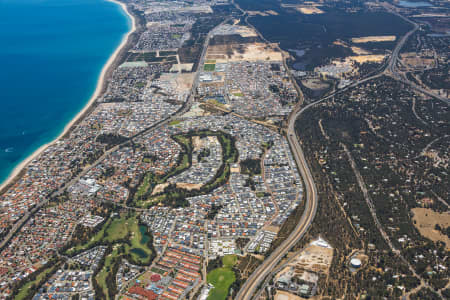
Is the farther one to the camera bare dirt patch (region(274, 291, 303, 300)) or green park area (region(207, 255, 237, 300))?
green park area (region(207, 255, 237, 300))

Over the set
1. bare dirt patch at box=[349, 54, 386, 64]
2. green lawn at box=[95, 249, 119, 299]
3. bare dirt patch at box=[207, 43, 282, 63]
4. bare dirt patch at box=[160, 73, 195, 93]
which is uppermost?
bare dirt patch at box=[207, 43, 282, 63]

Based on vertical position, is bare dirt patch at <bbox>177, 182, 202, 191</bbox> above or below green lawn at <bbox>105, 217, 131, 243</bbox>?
above

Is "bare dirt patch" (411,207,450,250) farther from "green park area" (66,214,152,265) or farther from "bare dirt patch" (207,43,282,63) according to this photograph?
"bare dirt patch" (207,43,282,63)

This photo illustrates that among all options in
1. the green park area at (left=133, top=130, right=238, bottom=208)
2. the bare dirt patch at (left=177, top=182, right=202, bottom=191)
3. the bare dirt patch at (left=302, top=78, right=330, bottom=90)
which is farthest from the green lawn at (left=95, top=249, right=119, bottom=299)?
the bare dirt patch at (left=302, top=78, right=330, bottom=90)

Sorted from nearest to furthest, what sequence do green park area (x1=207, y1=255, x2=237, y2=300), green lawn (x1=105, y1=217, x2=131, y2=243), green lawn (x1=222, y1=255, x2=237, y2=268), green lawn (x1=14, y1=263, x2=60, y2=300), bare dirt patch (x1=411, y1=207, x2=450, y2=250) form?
green park area (x1=207, y1=255, x2=237, y2=300) → green lawn (x1=14, y1=263, x2=60, y2=300) → green lawn (x1=222, y1=255, x2=237, y2=268) → bare dirt patch (x1=411, y1=207, x2=450, y2=250) → green lawn (x1=105, y1=217, x2=131, y2=243)

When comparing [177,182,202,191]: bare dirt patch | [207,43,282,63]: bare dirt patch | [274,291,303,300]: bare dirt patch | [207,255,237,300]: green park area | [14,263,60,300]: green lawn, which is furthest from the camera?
[207,43,282,63]: bare dirt patch

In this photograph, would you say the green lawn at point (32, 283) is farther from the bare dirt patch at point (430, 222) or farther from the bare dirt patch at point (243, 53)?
the bare dirt patch at point (243, 53)

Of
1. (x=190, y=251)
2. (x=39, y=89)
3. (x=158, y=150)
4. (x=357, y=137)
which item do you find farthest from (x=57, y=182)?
(x=357, y=137)
